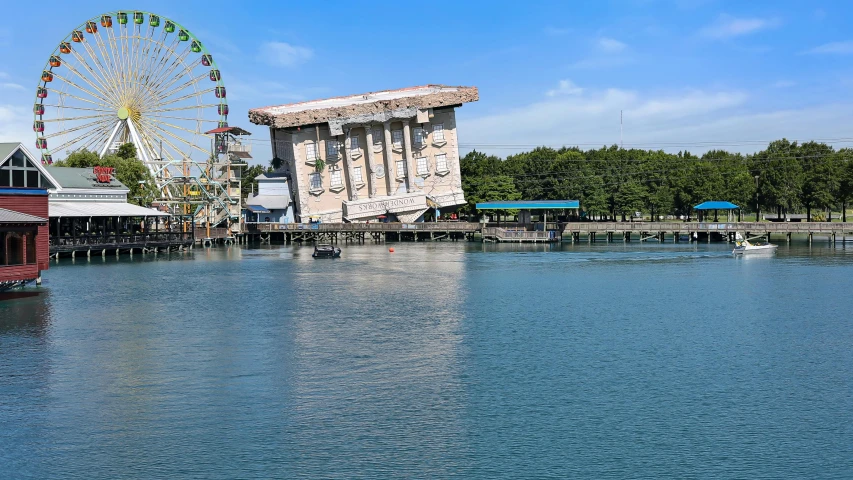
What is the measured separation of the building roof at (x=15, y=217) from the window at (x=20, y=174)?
248 cm

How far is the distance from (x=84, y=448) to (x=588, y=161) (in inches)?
5236

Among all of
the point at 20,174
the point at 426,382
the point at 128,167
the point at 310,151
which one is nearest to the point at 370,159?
the point at 310,151

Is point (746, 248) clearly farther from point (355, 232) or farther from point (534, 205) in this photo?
point (355, 232)

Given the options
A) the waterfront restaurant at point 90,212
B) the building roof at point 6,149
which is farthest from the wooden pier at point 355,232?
the building roof at point 6,149

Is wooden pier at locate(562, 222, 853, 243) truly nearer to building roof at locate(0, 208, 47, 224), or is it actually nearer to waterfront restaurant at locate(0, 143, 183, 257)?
waterfront restaurant at locate(0, 143, 183, 257)

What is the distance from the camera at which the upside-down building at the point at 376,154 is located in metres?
113

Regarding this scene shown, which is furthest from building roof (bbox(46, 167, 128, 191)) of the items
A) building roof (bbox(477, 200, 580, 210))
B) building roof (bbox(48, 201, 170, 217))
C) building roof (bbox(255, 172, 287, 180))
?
building roof (bbox(477, 200, 580, 210))

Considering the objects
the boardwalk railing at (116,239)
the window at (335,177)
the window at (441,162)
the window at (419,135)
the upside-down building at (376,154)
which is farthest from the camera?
the window at (335,177)

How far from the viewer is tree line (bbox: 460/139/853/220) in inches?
5285

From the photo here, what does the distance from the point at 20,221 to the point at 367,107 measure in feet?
233

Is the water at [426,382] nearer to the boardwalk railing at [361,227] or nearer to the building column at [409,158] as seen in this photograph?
the boardwalk railing at [361,227]

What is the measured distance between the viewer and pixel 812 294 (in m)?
52.0

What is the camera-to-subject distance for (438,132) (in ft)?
377

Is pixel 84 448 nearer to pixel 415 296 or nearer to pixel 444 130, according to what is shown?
pixel 415 296
